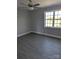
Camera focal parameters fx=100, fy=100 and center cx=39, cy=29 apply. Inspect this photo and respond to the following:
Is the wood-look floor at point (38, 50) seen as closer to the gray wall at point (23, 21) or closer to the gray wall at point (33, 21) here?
the gray wall at point (33, 21)

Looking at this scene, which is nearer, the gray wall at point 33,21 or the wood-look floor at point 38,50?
the wood-look floor at point 38,50

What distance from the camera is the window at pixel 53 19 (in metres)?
7.71

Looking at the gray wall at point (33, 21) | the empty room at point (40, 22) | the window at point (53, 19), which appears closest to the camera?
the empty room at point (40, 22)

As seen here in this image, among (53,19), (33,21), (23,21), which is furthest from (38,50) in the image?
(33,21)

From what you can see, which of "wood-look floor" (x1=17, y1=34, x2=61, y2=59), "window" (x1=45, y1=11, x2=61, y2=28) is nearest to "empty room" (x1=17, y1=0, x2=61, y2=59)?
"window" (x1=45, y1=11, x2=61, y2=28)

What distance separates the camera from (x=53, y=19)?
804cm

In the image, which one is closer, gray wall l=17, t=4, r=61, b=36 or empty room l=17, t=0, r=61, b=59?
empty room l=17, t=0, r=61, b=59

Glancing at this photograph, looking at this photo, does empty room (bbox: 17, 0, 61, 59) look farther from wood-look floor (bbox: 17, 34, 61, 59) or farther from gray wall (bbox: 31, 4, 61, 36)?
wood-look floor (bbox: 17, 34, 61, 59)

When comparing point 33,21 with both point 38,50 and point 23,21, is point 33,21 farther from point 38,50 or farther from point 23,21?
point 38,50

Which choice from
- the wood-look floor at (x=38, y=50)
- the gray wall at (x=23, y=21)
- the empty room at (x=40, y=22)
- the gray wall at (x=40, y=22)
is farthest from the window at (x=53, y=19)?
the wood-look floor at (x=38, y=50)

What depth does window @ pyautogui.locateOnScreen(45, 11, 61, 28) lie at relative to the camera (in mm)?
7710

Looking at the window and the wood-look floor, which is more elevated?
the window
